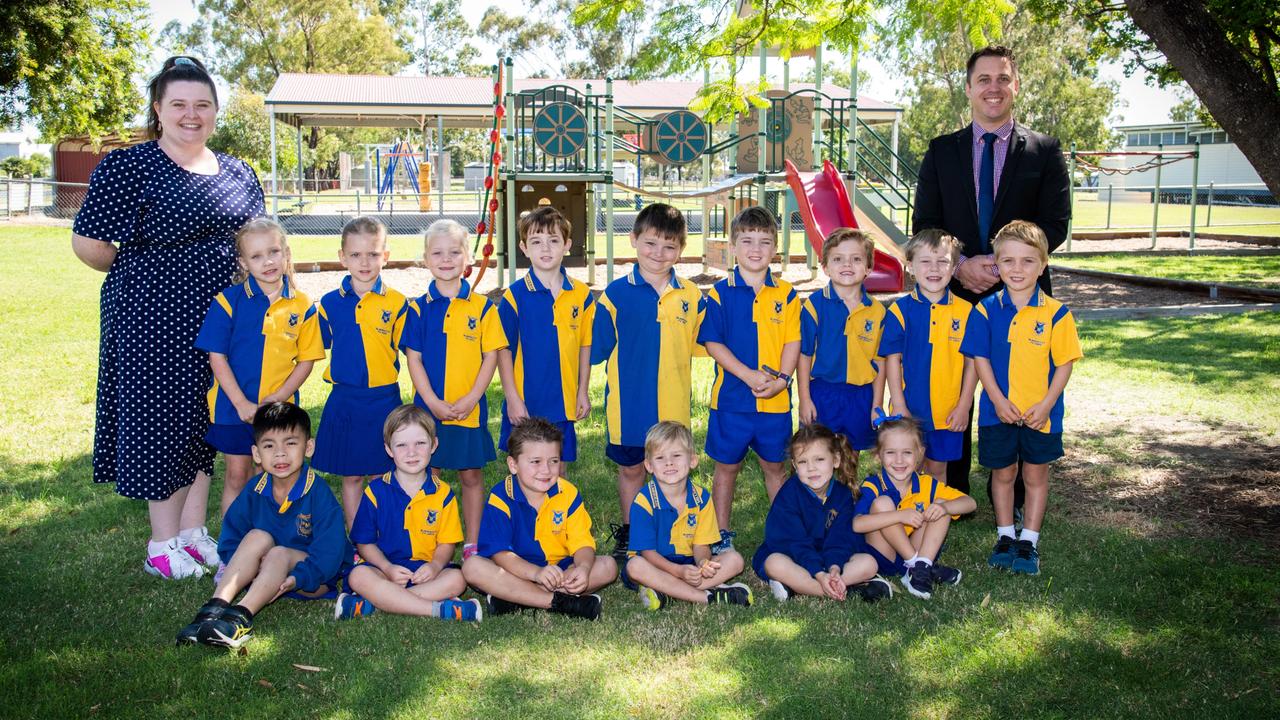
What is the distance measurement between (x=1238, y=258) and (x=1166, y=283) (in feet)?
20.2

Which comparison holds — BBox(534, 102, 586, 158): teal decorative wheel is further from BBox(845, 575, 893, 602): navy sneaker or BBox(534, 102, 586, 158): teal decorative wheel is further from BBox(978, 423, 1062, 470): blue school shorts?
BBox(845, 575, 893, 602): navy sneaker

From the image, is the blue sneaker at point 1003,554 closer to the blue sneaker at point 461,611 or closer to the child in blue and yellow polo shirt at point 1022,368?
the child in blue and yellow polo shirt at point 1022,368

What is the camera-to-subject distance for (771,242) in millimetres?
4648

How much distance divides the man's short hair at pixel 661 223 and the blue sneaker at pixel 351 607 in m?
1.96

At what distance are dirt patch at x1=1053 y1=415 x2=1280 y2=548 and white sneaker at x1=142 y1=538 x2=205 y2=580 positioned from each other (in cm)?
421

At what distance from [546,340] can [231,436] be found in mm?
1429

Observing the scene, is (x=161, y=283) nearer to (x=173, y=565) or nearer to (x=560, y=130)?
(x=173, y=565)

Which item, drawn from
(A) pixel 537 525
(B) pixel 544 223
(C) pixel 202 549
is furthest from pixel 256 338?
(A) pixel 537 525

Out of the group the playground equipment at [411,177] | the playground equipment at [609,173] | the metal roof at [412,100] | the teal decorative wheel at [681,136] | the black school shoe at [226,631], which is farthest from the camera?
the playground equipment at [411,177]

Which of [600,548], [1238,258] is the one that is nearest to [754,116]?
[1238,258]

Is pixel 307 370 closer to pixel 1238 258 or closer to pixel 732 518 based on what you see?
pixel 732 518

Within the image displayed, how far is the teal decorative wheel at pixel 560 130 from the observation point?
14.0m

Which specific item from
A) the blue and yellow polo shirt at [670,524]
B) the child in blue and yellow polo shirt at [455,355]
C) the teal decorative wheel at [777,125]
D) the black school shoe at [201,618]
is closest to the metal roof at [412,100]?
the teal decorative wheel at [777,125]

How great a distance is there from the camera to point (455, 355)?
4.55 metres
